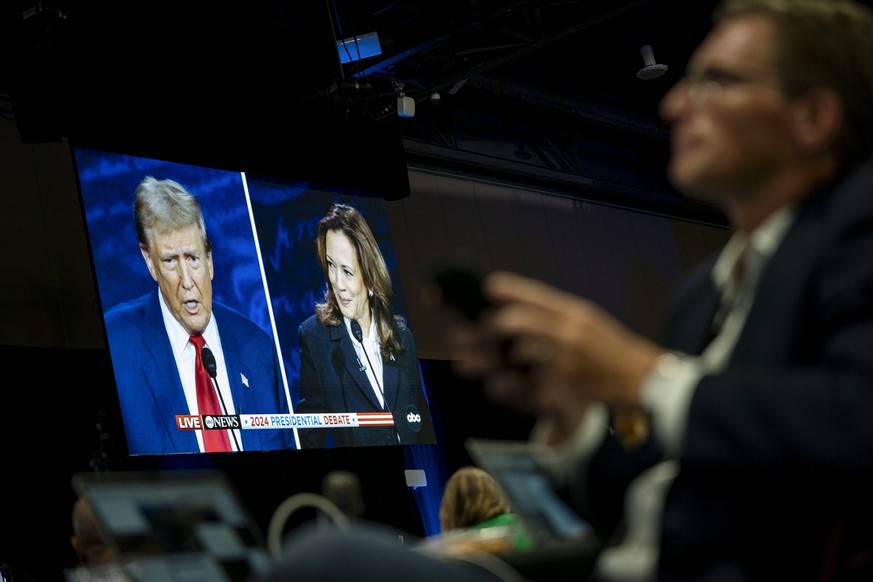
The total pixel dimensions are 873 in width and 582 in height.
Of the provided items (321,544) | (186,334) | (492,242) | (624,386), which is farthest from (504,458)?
(492,242)

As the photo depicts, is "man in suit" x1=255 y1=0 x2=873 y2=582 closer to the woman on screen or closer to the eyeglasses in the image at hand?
the eyeglasses

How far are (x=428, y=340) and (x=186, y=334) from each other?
2829 mm

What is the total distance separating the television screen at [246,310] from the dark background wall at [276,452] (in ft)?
1.19

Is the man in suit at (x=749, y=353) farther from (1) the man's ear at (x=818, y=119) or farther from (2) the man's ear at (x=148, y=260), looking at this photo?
(2) the man's ear at (x=148, y=260)

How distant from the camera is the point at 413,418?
675 centimetres

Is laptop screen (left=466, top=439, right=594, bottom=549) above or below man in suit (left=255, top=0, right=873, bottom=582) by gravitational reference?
below

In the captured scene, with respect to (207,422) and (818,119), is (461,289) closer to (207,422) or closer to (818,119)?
(818,119)

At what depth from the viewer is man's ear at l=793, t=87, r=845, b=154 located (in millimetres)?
1109

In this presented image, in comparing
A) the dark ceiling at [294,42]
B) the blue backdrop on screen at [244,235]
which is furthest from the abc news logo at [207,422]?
the dark ceiling at [294,42]

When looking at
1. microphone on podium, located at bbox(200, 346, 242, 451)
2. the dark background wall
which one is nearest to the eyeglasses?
the dark background wall

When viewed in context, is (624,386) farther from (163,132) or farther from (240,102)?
(240,102)

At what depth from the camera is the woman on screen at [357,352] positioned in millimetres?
6355

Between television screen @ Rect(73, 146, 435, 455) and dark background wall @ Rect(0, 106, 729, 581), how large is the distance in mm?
361

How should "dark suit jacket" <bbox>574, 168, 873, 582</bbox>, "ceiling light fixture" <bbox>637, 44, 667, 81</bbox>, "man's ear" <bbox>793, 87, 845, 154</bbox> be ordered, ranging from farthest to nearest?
"ceiling light fixture" <bbox>637, 44, 667, 81</bbox>, "man's ear" <bbox>793, 87, 845, 154</bbox>, "dark suit jacket" <bbox>574, 168, 873, 582</bbox>
